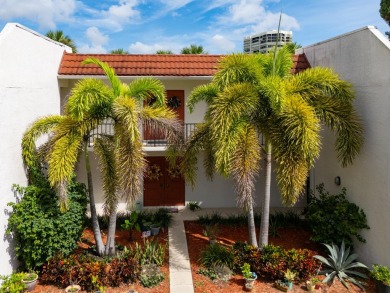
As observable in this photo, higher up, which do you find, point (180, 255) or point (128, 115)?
point (128, 115)

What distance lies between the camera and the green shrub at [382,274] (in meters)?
7.69

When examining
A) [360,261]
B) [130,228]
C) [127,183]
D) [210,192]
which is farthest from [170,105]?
[360,261]

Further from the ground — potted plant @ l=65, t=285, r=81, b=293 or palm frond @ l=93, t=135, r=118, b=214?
palm frond @ l=93, t=135, r=118, b=214

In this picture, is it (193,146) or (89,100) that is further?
(193,146)

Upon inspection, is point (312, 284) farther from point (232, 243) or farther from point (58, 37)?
point (58, 37)

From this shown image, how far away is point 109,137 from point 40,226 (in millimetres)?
2805

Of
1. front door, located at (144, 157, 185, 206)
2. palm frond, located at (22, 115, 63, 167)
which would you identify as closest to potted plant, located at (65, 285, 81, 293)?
palm frond, located at (22, 115, 63, 167)

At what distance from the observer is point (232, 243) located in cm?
1048

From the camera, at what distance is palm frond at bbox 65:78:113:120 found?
7.62 m

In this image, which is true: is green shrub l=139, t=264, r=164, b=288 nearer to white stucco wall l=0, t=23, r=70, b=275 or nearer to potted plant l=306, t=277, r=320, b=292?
white stucco wall l=0, t=23, r=70, b=275

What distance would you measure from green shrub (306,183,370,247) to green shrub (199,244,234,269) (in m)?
2.66

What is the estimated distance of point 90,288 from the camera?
7996 mm

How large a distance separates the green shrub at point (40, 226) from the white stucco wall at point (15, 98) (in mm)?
280

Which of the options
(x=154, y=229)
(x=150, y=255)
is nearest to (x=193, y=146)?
(x=150, y=255)
